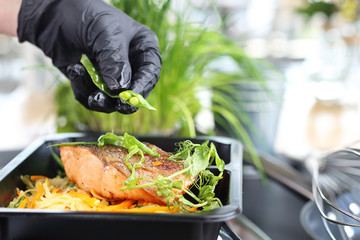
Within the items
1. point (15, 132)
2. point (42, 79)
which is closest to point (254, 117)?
point (15, 132)

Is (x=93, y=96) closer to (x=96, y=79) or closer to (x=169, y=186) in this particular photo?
(x=96, y=79)

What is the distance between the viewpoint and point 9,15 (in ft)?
3.25

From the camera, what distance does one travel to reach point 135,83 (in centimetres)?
74

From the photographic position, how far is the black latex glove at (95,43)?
28.5 inches

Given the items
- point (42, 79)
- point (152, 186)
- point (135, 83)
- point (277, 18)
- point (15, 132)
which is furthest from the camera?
point (277, 18)

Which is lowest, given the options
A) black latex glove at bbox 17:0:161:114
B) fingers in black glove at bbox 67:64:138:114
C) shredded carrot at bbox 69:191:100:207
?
shredded carrot at bbox 69:191:100:207

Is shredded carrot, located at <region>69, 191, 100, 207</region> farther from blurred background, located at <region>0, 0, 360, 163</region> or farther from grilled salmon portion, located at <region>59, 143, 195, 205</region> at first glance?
blurred background, located at <region>0, 0, 360, 163</region>

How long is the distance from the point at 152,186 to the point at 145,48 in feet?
1.19

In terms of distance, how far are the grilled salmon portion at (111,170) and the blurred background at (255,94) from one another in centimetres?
42

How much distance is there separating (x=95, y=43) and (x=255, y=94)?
2.89 ft

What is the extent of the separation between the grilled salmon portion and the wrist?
48cm


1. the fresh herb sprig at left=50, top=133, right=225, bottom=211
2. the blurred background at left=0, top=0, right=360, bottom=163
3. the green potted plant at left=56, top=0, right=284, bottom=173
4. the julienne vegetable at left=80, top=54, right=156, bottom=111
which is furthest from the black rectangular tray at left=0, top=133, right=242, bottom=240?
the green potted plant at left=56, top=0, right=284, bottom=173

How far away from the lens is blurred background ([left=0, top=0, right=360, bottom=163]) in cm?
131

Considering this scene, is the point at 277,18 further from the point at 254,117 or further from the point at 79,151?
the point at 79,151
